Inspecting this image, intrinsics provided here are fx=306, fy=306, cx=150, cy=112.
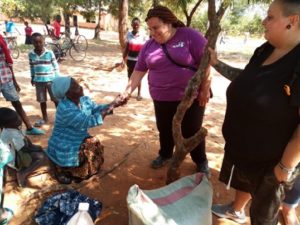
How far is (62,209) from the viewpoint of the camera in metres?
2.54

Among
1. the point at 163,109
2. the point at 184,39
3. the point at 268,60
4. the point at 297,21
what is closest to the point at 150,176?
the point at 163,109

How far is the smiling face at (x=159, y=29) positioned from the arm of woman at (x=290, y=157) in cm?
140

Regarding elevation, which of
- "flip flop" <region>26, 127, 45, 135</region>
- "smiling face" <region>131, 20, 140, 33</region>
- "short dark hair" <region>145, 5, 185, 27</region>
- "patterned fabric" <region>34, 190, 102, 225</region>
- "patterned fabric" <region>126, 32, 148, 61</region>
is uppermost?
"short dark hair" <region>145, 5, 185, 27</region>

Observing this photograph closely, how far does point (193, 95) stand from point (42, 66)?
304 cm

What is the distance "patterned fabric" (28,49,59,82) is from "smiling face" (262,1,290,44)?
366 cm

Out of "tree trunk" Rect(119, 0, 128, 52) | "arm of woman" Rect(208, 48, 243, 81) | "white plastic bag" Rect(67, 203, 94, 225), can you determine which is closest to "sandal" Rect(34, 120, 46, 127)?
"white plastic bag" Rect(67, 203, 94, 225)

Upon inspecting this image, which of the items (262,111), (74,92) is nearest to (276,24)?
(262,111)

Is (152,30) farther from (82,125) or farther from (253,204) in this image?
(253,204)

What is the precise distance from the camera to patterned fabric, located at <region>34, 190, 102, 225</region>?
2500 millimetres

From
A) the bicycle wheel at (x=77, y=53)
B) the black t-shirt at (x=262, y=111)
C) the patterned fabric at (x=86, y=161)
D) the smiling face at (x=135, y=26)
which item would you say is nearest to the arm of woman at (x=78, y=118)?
the patterned fabric at (x=86, y=161)

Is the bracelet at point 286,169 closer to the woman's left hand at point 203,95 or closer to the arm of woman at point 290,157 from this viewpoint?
the arm of woman at point 290,157

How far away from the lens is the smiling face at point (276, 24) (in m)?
1.64

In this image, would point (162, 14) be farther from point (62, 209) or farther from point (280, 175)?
point (62, 209)

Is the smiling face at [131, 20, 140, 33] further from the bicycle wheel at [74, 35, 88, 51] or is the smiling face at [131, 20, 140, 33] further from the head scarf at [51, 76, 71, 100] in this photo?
the bicycle wheel at [74, 35, 88, 51]
